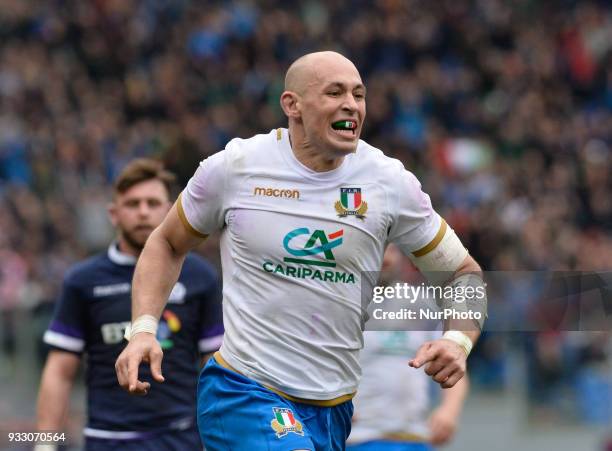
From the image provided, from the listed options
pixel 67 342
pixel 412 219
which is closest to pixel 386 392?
pixel 67 342

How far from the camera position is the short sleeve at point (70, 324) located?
7.54 m

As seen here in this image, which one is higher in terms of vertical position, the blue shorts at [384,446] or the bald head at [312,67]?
the bald head at [312,67]

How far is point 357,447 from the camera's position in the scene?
8500 mm

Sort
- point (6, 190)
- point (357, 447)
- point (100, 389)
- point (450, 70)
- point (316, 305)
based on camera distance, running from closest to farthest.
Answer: point (316, 305), point (100, 389), point (357, 447), point (6, 190), point (450, 70)

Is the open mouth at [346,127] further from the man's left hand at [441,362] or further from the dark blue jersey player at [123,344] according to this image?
the dark blue jersey player at [123,344]

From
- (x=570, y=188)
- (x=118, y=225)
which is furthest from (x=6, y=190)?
(x=118, y=225)

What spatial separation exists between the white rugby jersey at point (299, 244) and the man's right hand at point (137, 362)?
42 centimetres

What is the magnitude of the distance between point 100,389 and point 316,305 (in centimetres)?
218

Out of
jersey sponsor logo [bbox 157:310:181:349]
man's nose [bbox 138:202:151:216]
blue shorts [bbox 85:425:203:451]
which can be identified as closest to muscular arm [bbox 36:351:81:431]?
blue shorts [bbox 85:425:203:451]

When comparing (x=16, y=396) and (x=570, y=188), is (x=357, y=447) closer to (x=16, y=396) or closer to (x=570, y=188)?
(x=16, y=396)

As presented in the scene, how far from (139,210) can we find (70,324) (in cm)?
76

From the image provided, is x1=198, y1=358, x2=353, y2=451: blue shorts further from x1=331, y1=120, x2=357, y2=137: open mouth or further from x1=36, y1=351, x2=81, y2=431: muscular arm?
x1=36, y1=351, x2=81, y2=431: muscular arm

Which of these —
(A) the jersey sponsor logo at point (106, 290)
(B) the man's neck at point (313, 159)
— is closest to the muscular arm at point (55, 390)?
(A) the jersey sponsor logo at point (106, 290)

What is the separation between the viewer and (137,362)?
5.47m
